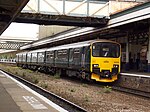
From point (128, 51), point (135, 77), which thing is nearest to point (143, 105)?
point (135, 77)

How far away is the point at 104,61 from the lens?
21.2m

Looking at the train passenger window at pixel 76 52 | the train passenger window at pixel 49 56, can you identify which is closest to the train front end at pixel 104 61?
the train passenger window at pixel 76 52

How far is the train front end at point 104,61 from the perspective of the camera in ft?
68.4

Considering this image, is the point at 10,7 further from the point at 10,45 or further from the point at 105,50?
the point at 10,45

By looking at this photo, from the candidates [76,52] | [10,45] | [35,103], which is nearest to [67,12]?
[76,52]

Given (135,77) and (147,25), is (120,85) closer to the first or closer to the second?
(135,77)

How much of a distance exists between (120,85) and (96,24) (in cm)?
930

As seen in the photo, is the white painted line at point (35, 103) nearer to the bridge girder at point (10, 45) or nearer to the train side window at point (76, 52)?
the train side window at point (76, 52)

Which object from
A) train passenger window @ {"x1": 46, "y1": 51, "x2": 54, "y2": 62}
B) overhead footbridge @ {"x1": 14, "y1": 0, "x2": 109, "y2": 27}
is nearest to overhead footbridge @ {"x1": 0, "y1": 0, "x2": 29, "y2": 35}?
overhead footbridge @ {"x1": 14, "y1": 0, "x2": 109, "y2": 27}

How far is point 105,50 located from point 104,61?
2.58 ft

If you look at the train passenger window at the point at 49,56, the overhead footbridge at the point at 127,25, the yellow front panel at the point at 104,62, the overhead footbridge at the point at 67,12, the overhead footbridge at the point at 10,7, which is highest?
the overhead footbridge at the point at 67,12

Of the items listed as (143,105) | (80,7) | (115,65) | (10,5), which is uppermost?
(80,7)

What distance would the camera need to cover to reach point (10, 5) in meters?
15.5

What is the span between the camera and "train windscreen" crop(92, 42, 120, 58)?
833 inches
